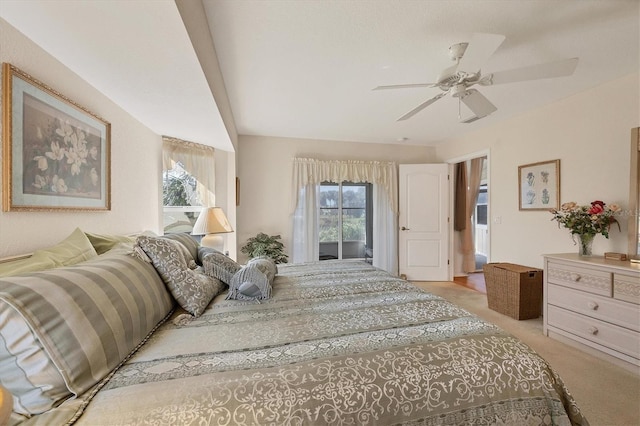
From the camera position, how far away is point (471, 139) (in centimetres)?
420

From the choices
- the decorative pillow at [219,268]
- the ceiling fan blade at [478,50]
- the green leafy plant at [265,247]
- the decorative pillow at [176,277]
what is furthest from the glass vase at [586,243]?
the green leafy plant at [265,247]

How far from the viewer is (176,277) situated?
1.36 m

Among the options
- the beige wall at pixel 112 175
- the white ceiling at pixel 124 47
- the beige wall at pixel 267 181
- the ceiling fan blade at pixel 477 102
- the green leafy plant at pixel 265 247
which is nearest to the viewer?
the white ceiling at pixel 124 47

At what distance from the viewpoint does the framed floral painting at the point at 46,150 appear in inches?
47.0

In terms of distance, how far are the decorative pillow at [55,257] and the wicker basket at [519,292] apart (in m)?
3.82

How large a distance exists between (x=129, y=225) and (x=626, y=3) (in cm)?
376

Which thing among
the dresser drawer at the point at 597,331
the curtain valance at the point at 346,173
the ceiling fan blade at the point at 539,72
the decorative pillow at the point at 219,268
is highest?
the ceiling fan blade at the point at 539,72

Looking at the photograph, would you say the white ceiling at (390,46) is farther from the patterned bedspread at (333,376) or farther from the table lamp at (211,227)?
the patterned bedspread at (333,376)

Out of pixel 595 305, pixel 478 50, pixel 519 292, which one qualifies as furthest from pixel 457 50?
pixel 519 292

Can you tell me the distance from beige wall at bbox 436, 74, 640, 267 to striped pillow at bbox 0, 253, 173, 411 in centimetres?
377

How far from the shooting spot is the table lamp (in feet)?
10.2

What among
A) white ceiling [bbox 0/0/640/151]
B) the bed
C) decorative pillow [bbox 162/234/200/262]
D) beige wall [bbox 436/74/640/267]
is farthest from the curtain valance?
the bed

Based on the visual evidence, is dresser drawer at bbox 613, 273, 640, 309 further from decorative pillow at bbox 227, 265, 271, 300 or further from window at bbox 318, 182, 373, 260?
window at bbox 318, 182, 373, 260

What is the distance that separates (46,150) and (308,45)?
1684 mm
